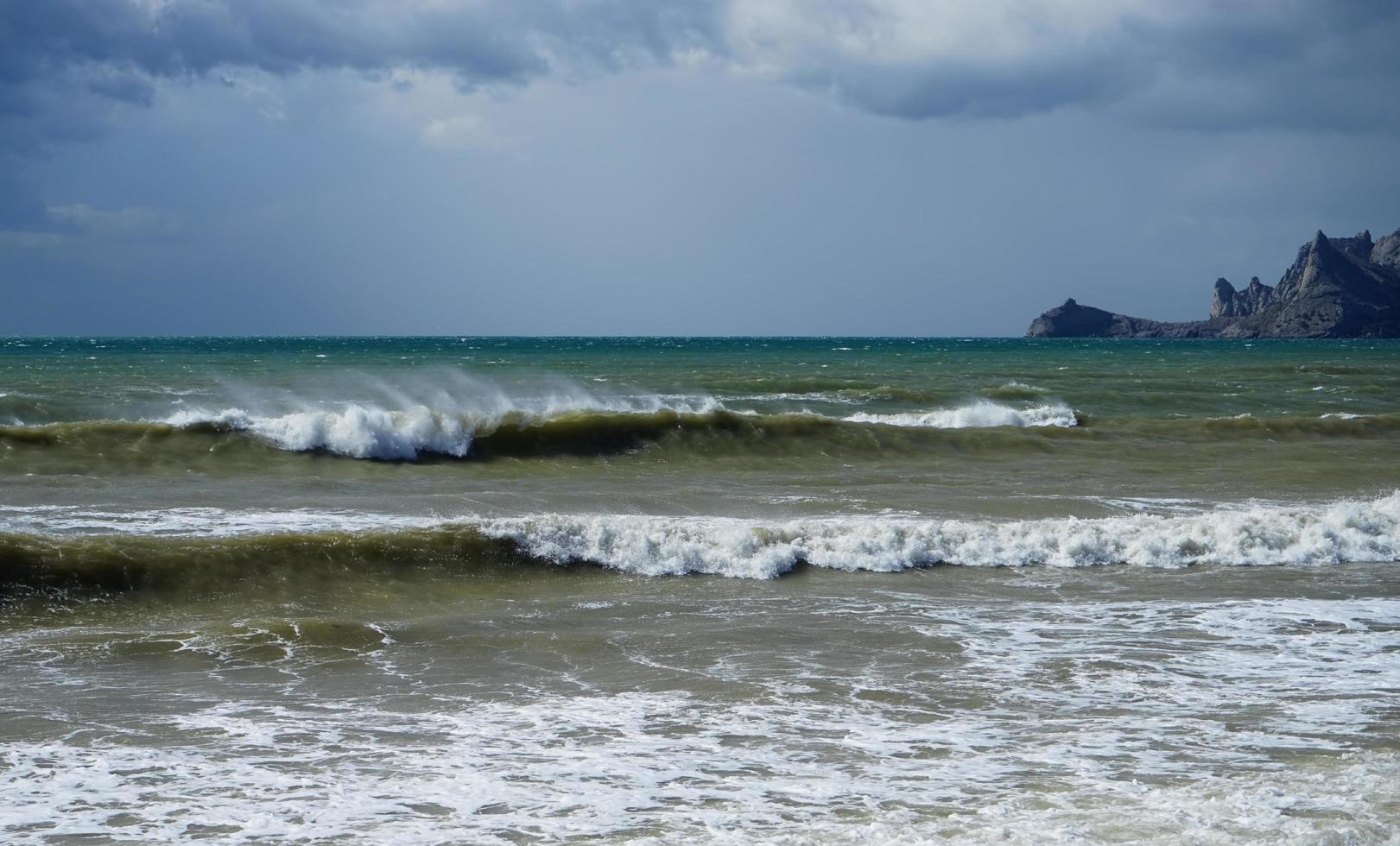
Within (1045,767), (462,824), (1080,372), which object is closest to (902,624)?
(1045,767)

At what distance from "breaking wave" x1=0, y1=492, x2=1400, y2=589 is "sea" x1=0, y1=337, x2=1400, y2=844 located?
0.05 m

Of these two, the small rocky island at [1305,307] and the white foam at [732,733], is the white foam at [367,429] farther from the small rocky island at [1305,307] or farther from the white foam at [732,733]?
the small rocky island at [1305,307]

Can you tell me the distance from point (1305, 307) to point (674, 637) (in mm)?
161110

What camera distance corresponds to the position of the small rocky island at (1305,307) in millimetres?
145250

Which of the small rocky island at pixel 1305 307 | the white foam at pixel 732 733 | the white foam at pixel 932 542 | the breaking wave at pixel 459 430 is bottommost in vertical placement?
the white foam at pixel 732 733

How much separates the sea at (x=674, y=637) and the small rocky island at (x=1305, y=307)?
142 m

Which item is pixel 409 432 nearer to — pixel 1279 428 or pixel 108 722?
pixel 108 722

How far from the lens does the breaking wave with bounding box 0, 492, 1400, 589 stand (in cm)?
1084

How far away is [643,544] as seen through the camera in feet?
38.8

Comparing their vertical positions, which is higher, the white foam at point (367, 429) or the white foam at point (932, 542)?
the white foam at point (367, 429)

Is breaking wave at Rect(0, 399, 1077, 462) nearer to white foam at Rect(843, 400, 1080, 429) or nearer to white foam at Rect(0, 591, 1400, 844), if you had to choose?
white foam at Rect(843, 400, 1080, 429)

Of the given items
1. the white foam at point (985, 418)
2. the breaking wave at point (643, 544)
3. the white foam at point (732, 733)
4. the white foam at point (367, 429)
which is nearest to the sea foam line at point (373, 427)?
the white foam at point (367, 429)

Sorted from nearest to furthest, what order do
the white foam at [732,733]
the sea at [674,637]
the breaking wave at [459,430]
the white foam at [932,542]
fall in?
the white foam at [732,733] → the sea at [674,637] → the white foam at [932,542] → the breaking wave at [459,430]

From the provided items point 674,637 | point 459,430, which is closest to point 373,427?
point 459,430
